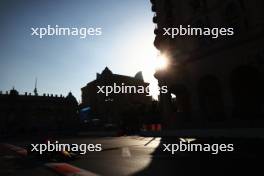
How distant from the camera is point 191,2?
3519 centimetres

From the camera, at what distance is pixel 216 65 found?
29.2 metres

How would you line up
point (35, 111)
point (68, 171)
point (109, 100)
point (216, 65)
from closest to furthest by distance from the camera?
point (68, 171) < point (216, 65) < point (109, 100) < point (35, 111)

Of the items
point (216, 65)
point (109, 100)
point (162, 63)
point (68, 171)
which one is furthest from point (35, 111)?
point (68, 171)

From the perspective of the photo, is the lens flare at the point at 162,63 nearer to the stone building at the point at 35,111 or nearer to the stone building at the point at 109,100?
the stone building at the point at 109,100

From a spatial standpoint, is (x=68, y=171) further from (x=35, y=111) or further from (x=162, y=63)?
(x=35, y=111)

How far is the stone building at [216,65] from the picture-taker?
2594 centimetres

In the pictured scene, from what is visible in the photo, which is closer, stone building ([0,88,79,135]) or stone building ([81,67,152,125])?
stone building ([0,88,79,135])

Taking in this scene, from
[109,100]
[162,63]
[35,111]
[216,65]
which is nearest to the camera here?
[216,65]

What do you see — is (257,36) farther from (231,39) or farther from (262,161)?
(262,161)

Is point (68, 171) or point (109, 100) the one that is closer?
point (68, 171)

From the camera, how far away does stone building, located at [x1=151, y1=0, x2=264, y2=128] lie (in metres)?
25.9

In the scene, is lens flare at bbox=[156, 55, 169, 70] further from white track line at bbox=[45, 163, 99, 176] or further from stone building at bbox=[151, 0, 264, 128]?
white track line at bbox=[45, 163, 99, 176]

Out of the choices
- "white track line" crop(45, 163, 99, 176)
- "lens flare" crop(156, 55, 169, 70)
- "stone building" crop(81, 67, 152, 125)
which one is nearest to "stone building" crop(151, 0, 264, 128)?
"lens flare" crop(156, 55, 169, 70)

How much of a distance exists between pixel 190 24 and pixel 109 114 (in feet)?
192
